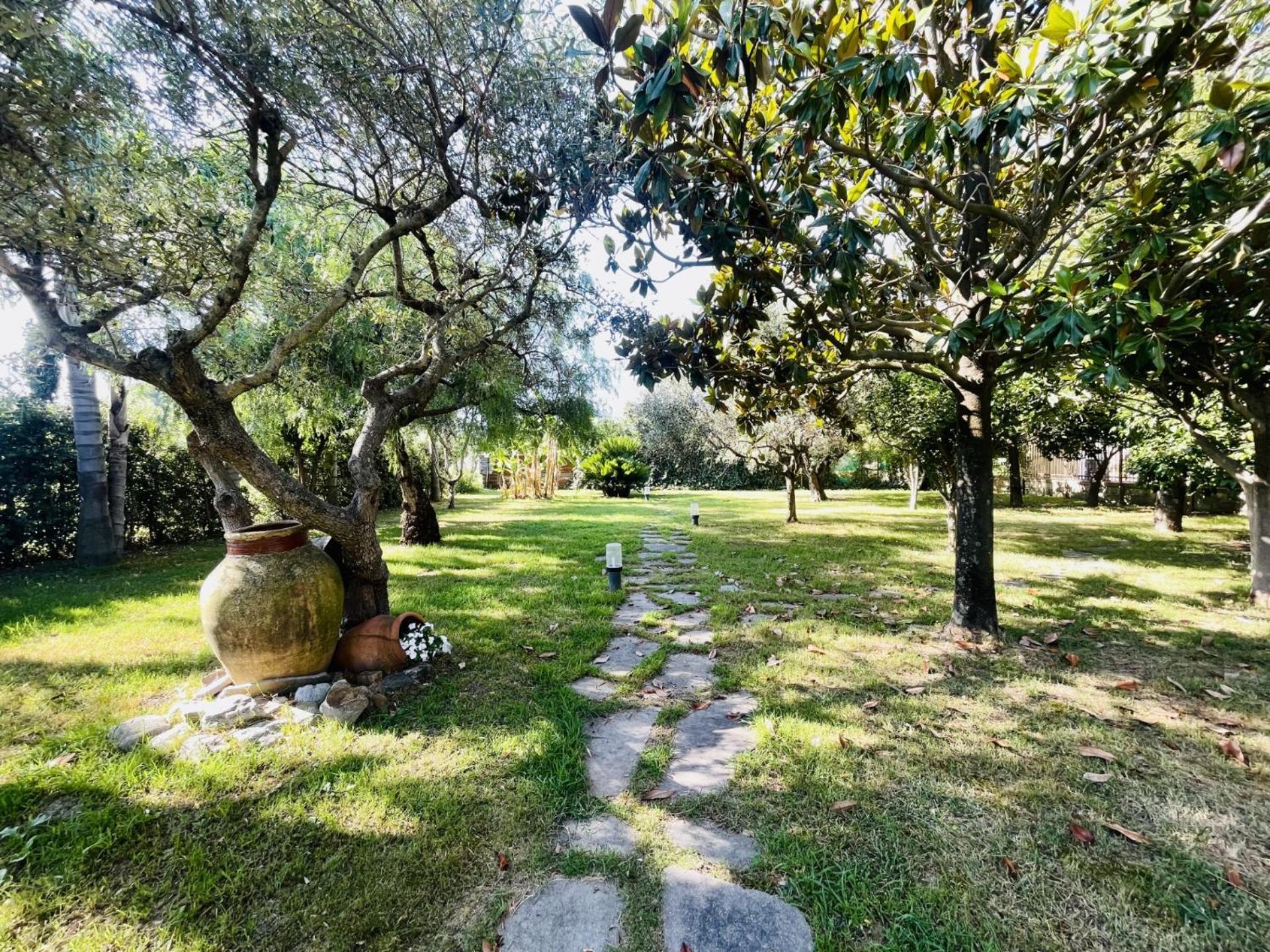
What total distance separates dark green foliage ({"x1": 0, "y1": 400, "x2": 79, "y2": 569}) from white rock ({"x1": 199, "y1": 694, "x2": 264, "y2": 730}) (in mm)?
8324

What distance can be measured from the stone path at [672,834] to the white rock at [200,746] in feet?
6.67

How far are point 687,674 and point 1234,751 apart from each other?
293 cm

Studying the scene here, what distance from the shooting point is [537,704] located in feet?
10.7

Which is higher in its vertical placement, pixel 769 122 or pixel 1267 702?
pixel 769 122

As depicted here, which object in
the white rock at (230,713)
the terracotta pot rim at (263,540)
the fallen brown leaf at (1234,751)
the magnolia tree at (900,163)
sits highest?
the magnolia tree at (900,163)

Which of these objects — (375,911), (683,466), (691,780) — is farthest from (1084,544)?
(683,466)

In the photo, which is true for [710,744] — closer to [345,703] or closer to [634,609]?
[345,703]

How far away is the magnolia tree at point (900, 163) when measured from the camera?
A: 2.19 metres

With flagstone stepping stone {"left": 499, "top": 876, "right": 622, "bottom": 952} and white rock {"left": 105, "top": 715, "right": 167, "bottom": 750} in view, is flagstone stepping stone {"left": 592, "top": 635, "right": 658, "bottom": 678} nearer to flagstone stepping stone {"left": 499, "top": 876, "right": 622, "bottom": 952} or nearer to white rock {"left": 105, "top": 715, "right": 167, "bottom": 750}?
flagstone stepping stone {"left": 499, "top": 876, "right": 622, "bottom": 952}

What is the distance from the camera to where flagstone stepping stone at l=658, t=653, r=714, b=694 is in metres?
3.50

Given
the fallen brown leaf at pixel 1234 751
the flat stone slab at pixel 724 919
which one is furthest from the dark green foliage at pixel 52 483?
the fallen brown leaf at pixel 1234 751

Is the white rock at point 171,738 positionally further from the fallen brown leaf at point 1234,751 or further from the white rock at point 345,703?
the fallen brown leaf at point 1234,751

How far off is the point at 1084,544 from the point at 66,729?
13.1m

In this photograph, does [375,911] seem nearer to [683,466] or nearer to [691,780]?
[691,780]
